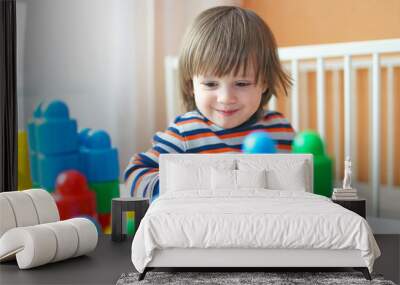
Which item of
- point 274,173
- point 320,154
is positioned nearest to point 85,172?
point 274,173

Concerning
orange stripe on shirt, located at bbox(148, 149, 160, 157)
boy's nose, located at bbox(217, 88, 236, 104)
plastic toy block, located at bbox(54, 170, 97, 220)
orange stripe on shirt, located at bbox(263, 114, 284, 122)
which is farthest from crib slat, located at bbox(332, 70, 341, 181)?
plastic toy block, located at bbox(54, 170, 97, 220)

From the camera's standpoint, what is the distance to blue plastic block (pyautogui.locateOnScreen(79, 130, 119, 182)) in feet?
11.2

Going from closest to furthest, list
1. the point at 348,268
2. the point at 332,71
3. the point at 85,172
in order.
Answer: the point at 348,268 < the point at 85,172 < the point at 332,71

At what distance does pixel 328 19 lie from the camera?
3883 mm

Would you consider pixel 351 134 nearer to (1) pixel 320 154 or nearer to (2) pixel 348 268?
(1) pixel 320 154

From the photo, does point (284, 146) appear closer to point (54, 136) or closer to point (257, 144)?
point (257, 144)

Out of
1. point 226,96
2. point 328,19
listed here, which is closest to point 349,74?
Answer: point 328,19

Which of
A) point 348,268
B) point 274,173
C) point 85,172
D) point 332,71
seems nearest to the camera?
point 348,268

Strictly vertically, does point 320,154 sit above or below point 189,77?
below

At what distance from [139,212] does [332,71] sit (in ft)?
4.53

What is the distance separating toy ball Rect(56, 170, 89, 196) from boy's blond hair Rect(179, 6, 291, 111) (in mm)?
744

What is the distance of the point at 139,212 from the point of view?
3.26 metres

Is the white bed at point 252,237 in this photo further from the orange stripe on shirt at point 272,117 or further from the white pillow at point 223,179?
the orange stripe on shirt at point 272,117

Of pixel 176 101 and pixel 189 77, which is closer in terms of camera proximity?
pixel 189 77
